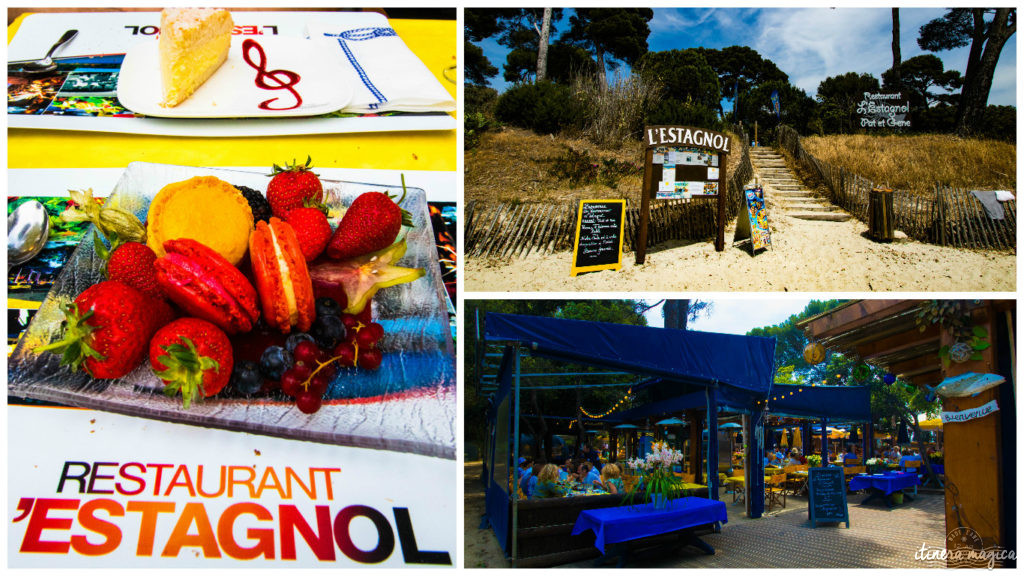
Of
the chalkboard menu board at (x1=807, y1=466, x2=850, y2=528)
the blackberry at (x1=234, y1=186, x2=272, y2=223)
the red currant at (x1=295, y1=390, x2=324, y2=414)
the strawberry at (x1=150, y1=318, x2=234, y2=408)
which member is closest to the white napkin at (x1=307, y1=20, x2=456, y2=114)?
the blackberry at (x1=234, y1=186, x2=272, y2=223)

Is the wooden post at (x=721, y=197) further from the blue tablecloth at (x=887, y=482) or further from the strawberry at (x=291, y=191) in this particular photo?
the strawberry at (x=291, y=191)

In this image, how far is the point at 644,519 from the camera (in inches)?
153

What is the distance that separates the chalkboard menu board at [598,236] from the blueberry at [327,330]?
4.12m

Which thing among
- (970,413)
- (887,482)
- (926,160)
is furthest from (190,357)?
(926,160)

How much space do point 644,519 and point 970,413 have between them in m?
2.00

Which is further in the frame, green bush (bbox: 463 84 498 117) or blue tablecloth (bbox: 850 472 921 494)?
green bush (bbox: 463 84 498 117)

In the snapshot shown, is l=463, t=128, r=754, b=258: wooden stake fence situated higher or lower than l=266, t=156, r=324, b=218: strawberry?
higher

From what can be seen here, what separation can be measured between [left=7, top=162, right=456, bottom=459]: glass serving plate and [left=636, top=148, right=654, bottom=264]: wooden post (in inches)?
156

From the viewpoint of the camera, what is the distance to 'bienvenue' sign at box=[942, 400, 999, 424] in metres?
3.12

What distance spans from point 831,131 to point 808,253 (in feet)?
31.8

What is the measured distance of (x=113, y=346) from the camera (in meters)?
1.89

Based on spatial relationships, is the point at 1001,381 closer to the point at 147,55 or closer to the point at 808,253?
the point at 808,253

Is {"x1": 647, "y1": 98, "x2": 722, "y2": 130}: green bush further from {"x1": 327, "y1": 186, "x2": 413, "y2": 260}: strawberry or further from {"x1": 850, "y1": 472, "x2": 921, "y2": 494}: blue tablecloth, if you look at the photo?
{"x1": 327, "y1": 186, "x2": 413, "y2": 260}: strawberry

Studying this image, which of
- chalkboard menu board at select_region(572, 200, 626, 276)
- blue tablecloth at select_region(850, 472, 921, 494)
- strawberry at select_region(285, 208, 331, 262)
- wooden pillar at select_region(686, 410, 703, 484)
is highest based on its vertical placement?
chalkboard menu board at select_region(572, 200, 626, 276)
